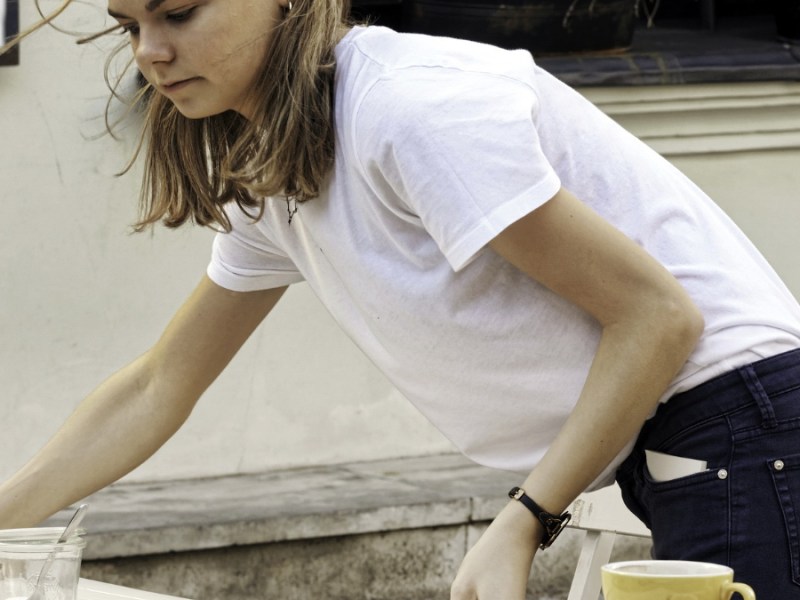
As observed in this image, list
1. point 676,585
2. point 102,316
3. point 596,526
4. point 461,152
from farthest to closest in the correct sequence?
point 102,316
point 596,526
point 461,152
point 676,585

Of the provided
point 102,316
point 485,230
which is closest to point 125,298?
point 102,316

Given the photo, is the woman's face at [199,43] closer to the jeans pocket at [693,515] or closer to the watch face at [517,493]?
the watch face at [517,493]

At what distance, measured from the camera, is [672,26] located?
442 cm

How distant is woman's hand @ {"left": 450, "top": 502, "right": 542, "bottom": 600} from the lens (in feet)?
4.23

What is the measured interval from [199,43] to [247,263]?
1.47 feet

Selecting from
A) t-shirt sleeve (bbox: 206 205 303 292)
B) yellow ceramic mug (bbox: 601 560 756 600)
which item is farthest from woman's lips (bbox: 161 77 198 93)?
yellow ceramic mug (bbox: 601 560 756 600)

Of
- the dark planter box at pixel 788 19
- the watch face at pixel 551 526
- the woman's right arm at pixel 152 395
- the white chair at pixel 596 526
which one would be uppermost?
the watch face at pixel 551 526

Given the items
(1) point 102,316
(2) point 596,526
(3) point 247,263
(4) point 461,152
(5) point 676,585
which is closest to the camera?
(5) point 676,585

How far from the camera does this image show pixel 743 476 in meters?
1.42

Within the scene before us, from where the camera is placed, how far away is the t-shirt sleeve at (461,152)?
1.28m

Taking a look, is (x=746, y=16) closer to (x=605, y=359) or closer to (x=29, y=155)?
(x=29, y=155)

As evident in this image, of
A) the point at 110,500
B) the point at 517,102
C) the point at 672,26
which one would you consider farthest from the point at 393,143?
the point at 672,26

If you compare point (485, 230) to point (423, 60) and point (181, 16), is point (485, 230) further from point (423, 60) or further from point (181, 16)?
point (181, 16)

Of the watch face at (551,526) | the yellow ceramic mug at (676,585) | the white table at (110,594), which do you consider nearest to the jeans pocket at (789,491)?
the watch face at (551,526)
